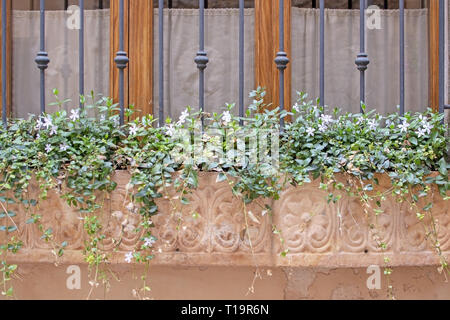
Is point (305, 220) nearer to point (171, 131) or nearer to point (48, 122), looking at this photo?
point (171, 131)

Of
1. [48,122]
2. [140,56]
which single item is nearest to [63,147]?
[48,122]

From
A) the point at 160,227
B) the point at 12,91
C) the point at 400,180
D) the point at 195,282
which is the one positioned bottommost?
the point at 195,282

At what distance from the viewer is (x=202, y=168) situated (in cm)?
198

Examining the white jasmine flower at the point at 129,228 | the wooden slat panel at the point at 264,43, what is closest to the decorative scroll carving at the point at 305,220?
the white jasmine flower at the point at 129,228

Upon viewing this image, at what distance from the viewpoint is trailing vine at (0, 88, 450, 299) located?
1.92 metres

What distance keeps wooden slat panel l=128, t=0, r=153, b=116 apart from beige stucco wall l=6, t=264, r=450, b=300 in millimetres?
811

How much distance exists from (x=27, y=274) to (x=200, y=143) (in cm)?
105

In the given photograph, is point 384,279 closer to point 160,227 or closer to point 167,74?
point 160,227

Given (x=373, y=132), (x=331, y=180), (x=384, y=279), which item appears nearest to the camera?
(x=331, y=180)

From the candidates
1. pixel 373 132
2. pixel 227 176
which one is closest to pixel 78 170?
pixel 227 176

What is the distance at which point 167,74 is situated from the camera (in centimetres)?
262

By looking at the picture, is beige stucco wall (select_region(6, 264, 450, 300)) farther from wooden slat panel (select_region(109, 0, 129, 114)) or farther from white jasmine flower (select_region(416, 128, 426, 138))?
wooden slat panel (select_region(109, 0, 129, 114))

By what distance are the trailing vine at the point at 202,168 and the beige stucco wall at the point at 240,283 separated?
0.31m

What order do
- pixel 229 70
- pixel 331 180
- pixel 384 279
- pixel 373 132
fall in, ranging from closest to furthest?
pixel 331 180 < pixel 373 132 < pixel 384 279 < pixel 229 70
